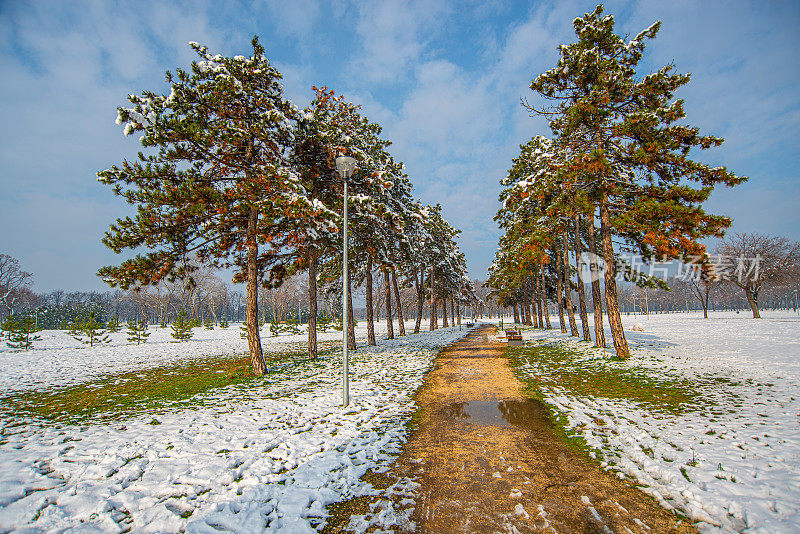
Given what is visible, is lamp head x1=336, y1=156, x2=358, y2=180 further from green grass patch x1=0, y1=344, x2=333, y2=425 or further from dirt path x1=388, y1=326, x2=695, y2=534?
green grass patch x1=0, y1=344, x2=333, y2=425

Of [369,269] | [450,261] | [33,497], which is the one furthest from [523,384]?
[450,261]

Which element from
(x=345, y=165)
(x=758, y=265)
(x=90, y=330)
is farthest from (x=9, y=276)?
(x=758, y=265)

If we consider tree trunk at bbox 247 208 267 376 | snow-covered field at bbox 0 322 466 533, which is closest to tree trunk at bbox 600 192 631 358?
snow-covered field at bbox 0 322 466 533

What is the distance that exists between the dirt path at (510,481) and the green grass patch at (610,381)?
2.51 metres

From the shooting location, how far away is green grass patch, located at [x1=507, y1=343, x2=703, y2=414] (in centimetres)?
752

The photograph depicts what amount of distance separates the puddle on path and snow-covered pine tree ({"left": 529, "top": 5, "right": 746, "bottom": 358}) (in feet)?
25.9

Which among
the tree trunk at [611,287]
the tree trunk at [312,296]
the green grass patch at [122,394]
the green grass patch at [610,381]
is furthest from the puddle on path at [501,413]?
the tree trunk at [312,296]

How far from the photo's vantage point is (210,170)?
1101 cm

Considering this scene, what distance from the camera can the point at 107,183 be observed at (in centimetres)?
962

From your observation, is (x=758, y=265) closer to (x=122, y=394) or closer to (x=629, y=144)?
(x=629, y=144)

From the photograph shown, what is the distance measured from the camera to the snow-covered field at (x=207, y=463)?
3.50 metres

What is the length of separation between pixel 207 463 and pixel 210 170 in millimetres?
9723

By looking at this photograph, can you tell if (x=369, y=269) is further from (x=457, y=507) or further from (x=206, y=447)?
(x=457, y=507)

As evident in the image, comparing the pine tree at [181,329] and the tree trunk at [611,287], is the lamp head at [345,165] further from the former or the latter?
the pine tree at [181,329]
